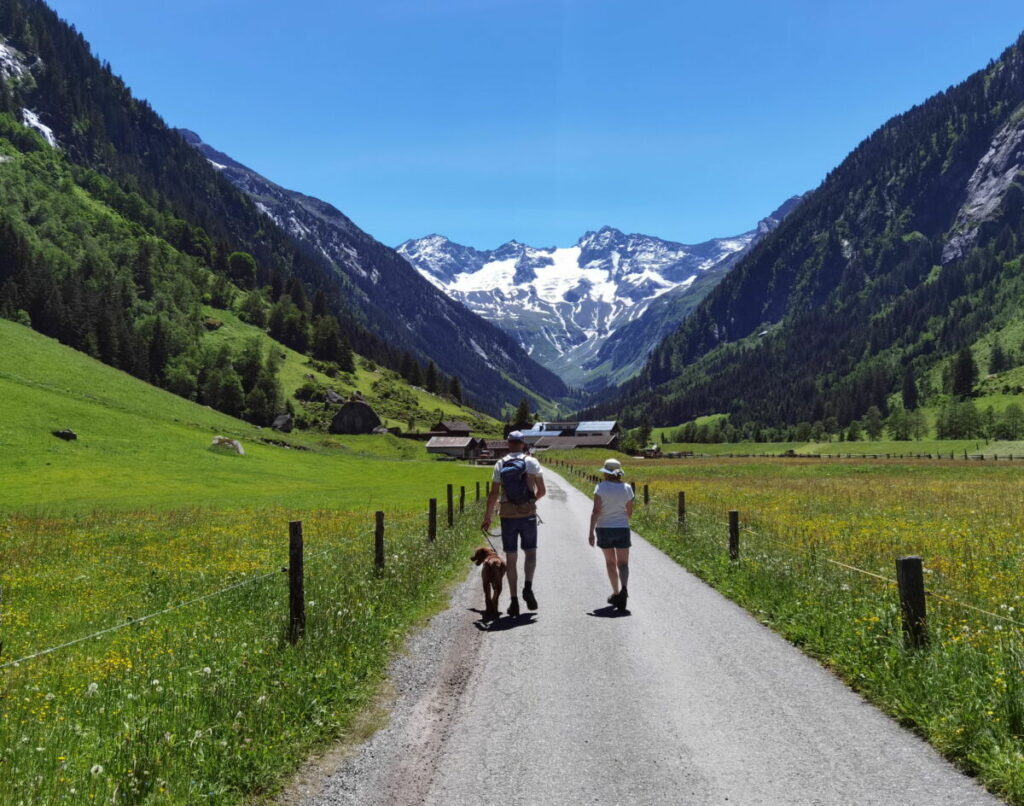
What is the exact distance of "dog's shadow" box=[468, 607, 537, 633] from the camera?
11242mm

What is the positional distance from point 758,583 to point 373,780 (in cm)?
1015

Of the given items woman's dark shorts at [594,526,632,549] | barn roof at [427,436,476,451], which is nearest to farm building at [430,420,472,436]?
barn roof at [427,436,476,451]

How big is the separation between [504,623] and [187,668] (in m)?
5.39

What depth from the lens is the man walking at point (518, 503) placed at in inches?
472

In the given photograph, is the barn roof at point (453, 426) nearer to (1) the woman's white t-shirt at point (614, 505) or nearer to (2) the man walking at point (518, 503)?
(1) the woman's white t-shirt at point (614, 505)

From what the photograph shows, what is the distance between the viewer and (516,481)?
472 inches

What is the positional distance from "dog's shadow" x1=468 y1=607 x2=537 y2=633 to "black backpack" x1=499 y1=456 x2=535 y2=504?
7.25ft

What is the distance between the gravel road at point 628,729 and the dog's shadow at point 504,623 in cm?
13

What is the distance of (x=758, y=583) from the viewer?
532 inches

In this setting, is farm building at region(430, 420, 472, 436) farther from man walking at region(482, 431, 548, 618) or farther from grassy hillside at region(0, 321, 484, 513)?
man walking at region(482, 431, 548, 618)

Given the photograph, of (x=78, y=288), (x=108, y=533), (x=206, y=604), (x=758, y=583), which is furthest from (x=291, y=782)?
(x=78, y=288)

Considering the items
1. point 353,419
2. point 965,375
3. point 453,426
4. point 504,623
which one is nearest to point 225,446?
point 353,419

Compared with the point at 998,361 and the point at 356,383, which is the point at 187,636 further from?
the point at 998,361

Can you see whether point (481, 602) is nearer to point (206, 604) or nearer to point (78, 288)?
point (206, 604)
